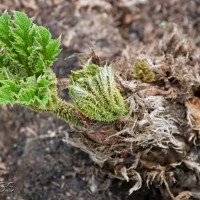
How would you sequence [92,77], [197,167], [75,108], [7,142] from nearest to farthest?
[92,77] → [75,108] → [197,167] → [7,142]

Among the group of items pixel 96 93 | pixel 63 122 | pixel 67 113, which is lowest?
pixel 63 122

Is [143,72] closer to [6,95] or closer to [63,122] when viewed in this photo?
[63,122]

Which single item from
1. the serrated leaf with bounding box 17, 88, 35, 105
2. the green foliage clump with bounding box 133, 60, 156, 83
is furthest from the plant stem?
the green foliage clump with bounding box 133, 60, 156, 83

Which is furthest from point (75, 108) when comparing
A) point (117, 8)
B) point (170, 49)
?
point (117, 8)

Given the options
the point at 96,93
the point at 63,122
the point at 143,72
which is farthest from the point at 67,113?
the point at 63,122

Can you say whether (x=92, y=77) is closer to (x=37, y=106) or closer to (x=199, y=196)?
(x=37, y=106)

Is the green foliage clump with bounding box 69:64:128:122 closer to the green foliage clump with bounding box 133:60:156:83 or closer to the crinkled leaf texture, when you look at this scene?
the crinkled leaf texture
